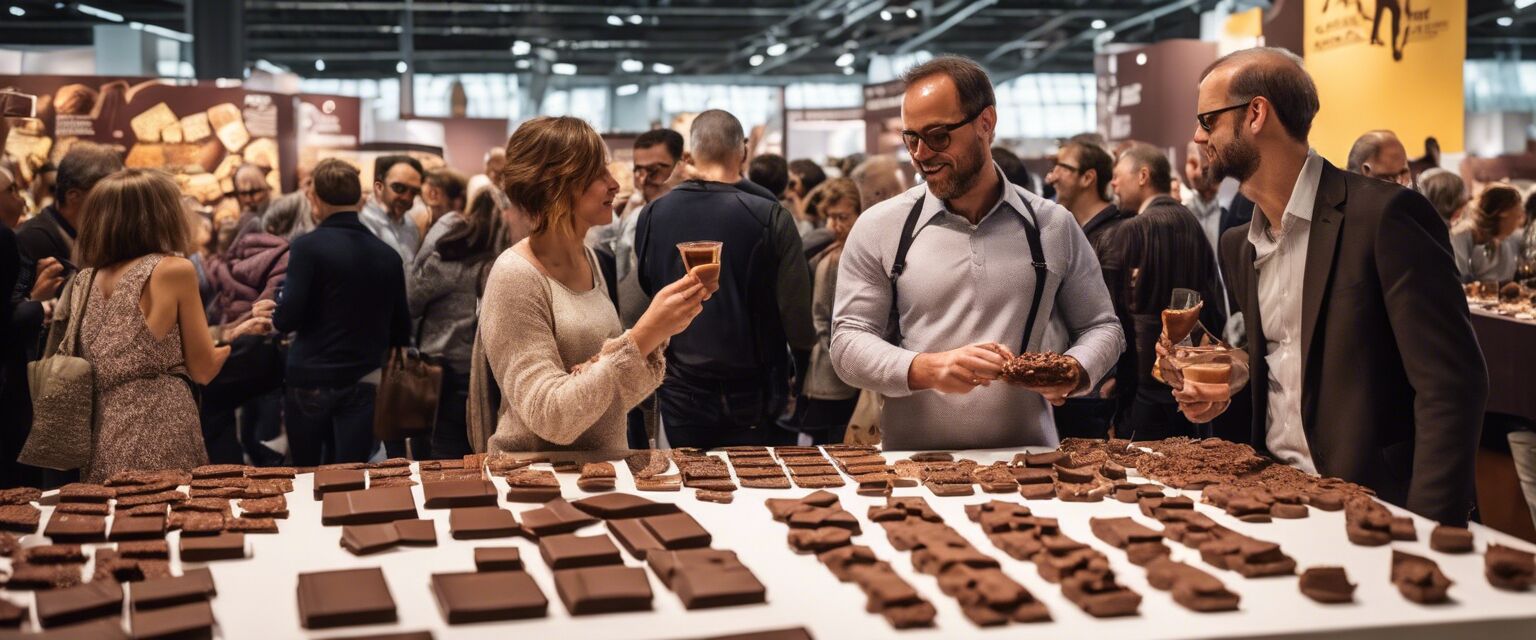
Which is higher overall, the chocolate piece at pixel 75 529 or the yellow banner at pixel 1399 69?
the yellow banner at pixel 1399 69

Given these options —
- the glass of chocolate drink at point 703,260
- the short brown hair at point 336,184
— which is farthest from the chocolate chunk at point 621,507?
the short brown hair at point 336,184

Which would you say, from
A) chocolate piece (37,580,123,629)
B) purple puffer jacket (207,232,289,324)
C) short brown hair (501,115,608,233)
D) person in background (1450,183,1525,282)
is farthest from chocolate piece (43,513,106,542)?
person in background (1450,183,1525,282)

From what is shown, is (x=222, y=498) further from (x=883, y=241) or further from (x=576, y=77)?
(x=576, y=77)

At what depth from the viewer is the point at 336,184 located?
16.6ft

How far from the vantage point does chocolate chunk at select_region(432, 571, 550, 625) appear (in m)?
1.77

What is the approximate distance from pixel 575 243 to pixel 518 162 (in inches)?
8.7

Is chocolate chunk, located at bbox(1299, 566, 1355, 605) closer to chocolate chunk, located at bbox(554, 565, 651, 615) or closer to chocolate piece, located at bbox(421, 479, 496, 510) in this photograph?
chocolate chunk, located at bbox(554, 565, 651, 615)

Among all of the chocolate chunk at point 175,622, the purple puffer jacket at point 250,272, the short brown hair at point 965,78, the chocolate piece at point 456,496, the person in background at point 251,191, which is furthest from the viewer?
the person in background at point 251,191

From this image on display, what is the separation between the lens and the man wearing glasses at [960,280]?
3053 mm

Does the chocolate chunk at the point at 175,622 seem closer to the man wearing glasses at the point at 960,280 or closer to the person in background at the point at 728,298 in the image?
the man wearing glasses at the point at 960,280

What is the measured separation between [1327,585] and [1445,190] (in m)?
5.64

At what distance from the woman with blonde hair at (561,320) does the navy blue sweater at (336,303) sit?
2228 mm

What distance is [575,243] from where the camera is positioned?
295cm

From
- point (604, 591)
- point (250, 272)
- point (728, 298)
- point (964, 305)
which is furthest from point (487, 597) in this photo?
point (250, 272)
